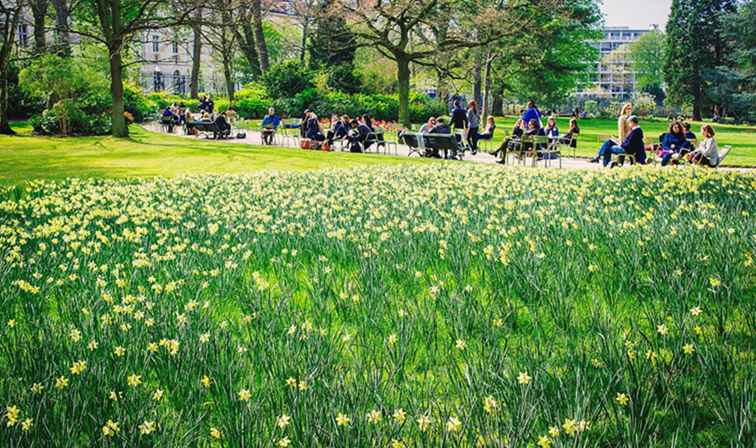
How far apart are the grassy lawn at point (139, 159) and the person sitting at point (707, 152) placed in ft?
23.3

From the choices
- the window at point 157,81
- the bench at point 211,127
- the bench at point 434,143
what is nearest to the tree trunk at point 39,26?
the bench at point 211,127

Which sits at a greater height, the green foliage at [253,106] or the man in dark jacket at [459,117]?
the green foliage at [253,106]

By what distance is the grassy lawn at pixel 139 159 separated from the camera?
49.1ft

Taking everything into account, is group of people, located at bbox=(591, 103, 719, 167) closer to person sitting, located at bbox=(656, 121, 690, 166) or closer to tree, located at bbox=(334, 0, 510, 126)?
person sitting, located at bbox=(656, 121, 690, 166)

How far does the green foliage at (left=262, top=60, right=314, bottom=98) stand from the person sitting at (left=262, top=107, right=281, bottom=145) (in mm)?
13591

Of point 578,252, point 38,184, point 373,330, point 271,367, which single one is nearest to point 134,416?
point 271,367

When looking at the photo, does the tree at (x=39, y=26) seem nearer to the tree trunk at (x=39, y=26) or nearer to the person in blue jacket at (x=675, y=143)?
the tree trunk at (x=39, y=26)

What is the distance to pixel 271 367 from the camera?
320 centimetres

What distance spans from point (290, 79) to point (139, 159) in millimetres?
22931

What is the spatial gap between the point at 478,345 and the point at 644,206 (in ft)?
14.5

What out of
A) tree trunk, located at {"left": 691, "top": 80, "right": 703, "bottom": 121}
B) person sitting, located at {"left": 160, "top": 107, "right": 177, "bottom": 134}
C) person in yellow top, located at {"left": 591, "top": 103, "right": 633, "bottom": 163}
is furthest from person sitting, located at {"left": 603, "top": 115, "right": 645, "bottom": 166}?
tree trunk, located at {"left": 691, "top": 80, "right": 703, "bottom": 121}

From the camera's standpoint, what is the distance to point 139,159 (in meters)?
18.0

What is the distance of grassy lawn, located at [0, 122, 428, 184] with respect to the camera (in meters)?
15.0

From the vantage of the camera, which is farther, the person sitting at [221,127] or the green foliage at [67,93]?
the person sitting at [221,127]
